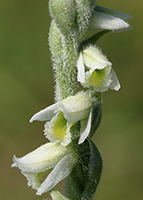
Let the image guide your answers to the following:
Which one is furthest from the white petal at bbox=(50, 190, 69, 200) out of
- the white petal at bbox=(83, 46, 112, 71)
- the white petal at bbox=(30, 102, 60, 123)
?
the white petal at bbox=(83, 46, 112, 71)

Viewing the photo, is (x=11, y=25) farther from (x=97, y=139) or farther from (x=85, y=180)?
(x=85, y=180)

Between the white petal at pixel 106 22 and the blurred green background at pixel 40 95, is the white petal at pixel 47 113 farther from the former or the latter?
the blurred green background at pixel 40 95

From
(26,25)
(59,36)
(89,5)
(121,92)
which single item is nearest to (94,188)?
(59,36)

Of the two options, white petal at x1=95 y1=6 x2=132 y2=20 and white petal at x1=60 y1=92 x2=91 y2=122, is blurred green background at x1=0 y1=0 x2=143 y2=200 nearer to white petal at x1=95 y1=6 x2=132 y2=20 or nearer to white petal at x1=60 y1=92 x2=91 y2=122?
white petal at x1=95 y1=6 x2=132 y2=20

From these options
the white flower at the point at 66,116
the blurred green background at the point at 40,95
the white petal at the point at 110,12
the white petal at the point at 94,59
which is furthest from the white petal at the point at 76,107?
the blurred green background at the point at 40,95

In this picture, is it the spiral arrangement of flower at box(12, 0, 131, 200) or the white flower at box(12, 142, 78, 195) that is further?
the white flower at box(12, 142, 78, 195)
